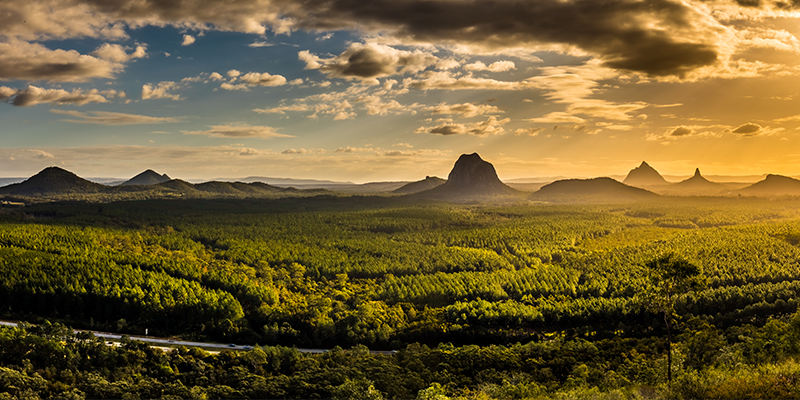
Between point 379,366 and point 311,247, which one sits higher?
point 311,247

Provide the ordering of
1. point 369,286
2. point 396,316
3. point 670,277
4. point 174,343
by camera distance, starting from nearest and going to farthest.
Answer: point 670,277 → point 174,343 → point 396,316 → point 369,286

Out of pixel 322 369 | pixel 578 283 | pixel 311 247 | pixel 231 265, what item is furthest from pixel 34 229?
pixel 578 283

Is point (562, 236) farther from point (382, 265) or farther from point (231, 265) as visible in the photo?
point (231, 265)

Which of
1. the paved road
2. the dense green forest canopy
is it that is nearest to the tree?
the dense green forest canopy

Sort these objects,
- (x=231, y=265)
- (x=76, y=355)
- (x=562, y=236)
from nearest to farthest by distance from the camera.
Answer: (x=76, y=355), (x=231, y=265), (x=562, y=236)

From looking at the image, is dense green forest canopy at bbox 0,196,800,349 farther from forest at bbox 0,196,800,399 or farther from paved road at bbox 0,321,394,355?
paved road at bbox 0,321,394,355

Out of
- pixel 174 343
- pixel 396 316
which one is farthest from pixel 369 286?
pixel 174 343

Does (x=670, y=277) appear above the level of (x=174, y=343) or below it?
above

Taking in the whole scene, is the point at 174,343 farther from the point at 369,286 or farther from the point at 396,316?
the point at 369,286
